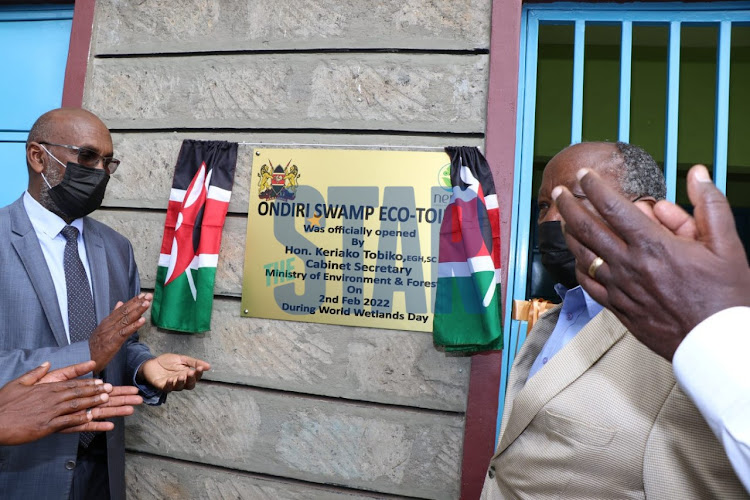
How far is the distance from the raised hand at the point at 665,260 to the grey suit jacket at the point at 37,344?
159cm

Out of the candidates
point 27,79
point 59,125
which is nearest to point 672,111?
point 59,125

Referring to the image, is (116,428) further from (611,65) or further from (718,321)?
(611,65)

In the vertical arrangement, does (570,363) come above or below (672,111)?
below

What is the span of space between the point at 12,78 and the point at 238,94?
1.37 m

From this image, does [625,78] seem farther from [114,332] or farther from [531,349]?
[114,332]

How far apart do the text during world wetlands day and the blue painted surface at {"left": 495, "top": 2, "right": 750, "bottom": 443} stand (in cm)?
34

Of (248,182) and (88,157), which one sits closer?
(88,157)

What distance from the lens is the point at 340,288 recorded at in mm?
2340

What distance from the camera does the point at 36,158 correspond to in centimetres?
208

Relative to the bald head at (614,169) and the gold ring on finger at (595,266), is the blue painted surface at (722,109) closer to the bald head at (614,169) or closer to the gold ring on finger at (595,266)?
the bald head at (614,169)

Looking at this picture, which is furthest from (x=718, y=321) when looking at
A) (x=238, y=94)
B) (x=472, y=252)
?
(x=238, y=94)

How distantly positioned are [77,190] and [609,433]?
2.04 metres

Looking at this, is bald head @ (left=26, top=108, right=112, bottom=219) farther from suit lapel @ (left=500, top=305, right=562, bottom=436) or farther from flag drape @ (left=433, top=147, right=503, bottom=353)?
suit lapel @ (left=500, top=305, right=562, bottom=436)

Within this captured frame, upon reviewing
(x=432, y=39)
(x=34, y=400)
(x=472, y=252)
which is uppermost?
(x=432, y=39)
